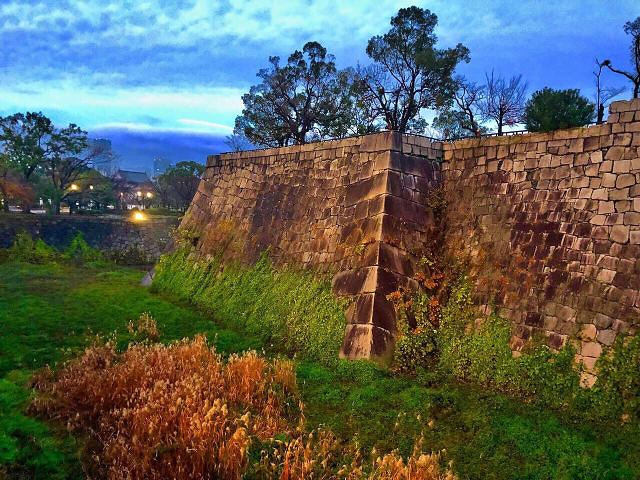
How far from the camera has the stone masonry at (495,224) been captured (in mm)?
8062

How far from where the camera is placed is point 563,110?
764 inches

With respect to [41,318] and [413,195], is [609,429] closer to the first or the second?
[413,195]

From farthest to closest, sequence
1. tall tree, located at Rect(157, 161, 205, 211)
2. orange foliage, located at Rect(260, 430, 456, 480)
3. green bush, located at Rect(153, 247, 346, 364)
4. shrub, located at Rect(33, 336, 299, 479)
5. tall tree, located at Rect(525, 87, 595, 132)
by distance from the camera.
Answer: tall tree, located at Rect(157, 161, 205, 211)
tall tree, located at Rect(525, 87, 595, 132)
green bush, located at Rect(153, 247, 346, 364)
shrub, located at Rect(33, 336, 299, 479)
orange foliage, located at Rect(260, 430, 456, 480)

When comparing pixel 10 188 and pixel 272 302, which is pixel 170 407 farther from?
pixel 10 188

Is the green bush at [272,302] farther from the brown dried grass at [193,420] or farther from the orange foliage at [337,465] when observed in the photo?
the orange foliage at [337,465]

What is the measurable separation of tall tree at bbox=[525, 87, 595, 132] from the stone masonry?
10639mm

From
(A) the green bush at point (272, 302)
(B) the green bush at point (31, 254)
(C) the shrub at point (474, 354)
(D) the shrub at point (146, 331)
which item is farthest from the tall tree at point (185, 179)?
(C) the shrub at point (474, 354)

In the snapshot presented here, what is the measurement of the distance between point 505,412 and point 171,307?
11.3 metres

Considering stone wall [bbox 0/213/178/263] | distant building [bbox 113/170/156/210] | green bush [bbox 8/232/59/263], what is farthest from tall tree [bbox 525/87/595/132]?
distant building [bbox 113/170/156/210]

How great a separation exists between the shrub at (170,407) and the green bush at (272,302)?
2072 millimetres

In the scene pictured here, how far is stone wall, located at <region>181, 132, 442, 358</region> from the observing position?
393 inches

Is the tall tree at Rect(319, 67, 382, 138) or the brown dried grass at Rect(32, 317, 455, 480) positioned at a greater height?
the tall tree at Rect(319, 67, 382, 138)

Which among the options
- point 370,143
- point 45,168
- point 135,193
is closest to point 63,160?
point 45,168

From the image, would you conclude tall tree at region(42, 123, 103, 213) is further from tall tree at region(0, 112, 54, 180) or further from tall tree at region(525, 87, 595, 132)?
tall tree at region(525, 87, 595, 132)
